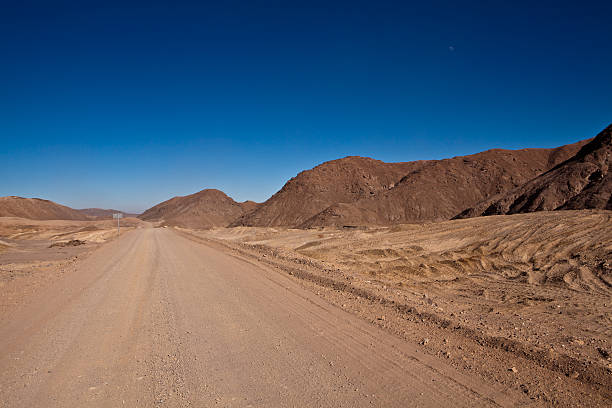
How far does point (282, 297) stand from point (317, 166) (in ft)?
276

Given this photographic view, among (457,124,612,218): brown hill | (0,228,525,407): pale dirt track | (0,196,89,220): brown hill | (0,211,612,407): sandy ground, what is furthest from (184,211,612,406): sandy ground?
(0,196,89,220): brown hill

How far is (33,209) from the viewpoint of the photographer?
449 ft

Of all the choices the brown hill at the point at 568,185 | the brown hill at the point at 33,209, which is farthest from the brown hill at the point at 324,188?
the brown hill at the point at 33,209

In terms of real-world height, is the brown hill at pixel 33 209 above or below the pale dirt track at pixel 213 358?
above

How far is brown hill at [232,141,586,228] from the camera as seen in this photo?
62500mm

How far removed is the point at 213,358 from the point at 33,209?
17327 cm

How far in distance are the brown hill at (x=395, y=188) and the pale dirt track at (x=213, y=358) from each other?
50.5 metres

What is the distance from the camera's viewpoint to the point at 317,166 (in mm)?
91812

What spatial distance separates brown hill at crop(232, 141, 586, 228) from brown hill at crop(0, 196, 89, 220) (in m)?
99.7

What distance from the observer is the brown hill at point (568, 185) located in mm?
33938

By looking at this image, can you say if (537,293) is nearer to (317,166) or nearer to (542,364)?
(542,364)

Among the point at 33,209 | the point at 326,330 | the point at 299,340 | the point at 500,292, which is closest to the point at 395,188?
the point at 500,292

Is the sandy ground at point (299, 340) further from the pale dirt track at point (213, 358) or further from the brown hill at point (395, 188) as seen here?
the brown hill at point (395, 188)

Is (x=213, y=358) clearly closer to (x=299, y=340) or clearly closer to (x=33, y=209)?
(x=299, y=340)
